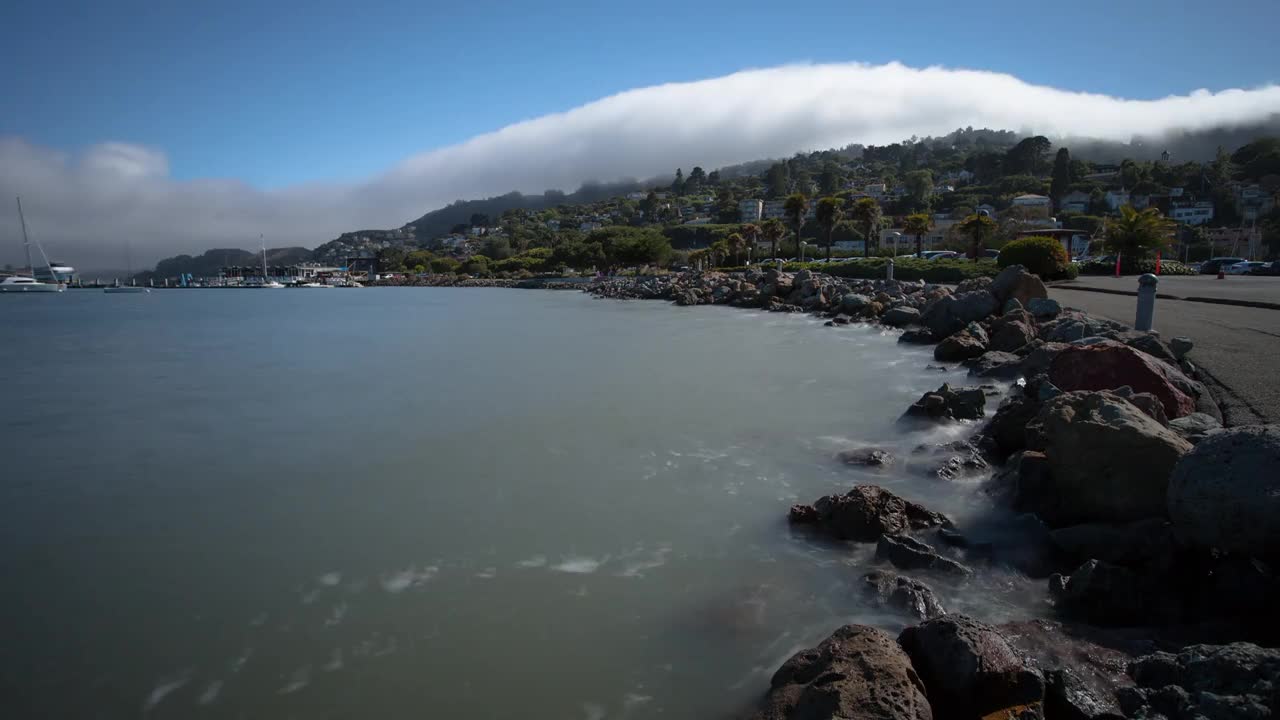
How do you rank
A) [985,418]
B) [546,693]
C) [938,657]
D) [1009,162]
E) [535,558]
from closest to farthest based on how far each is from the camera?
[938,657], [546,693], [535,558], [985,418], [1009,162]

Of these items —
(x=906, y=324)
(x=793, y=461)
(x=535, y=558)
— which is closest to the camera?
(x=535, y=558)

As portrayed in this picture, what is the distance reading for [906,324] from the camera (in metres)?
27.2

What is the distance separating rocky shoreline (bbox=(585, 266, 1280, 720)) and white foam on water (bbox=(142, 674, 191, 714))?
4.03m

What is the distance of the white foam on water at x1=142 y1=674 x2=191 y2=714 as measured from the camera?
4594 mm

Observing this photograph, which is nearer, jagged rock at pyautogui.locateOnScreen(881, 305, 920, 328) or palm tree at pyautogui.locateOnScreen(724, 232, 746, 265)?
jagged rock at pyautogui.locateOnScreen(881, 305, 920, 328)

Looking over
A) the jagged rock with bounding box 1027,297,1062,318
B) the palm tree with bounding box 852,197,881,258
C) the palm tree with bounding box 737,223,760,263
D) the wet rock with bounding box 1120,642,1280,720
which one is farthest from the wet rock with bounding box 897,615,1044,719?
the palm tree with bounding box 737,223,760,263

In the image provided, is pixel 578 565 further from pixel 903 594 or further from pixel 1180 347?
pixel 1180 347

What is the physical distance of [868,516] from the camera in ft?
21.6

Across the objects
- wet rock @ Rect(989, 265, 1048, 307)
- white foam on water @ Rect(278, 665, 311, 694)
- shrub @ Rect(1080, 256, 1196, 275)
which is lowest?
white foam on water @ Rect(278, 665, 311, 694)

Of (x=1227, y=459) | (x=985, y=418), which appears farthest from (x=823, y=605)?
(x=985, y=418)

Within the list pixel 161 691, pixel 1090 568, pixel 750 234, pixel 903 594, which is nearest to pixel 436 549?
pixel 161 691

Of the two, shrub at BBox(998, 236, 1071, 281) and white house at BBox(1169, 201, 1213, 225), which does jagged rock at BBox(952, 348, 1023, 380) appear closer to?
shrub at BBox(998, 236, 1071, 281)

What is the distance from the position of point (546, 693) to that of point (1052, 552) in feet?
14.9

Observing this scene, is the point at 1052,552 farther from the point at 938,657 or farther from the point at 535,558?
the point at 535,558
